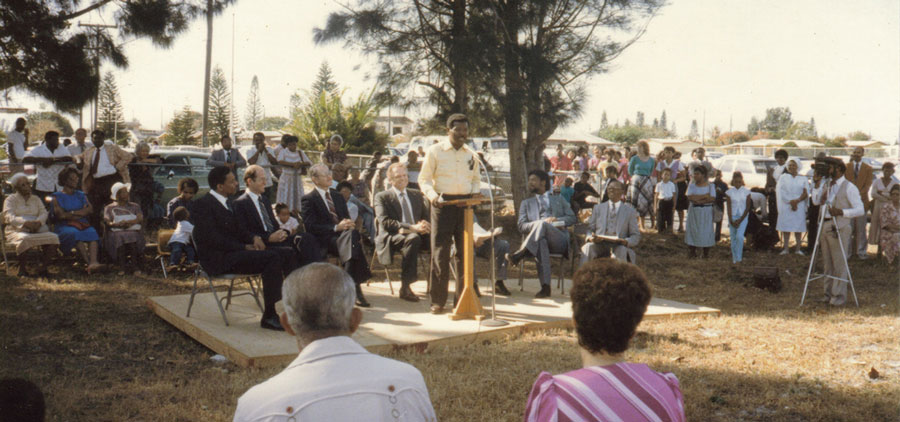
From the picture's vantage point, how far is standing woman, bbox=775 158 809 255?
38.9ft

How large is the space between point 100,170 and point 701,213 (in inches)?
346

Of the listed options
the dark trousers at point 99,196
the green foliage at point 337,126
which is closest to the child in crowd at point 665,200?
the dark trousers at point 99,196

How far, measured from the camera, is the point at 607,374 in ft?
6.96

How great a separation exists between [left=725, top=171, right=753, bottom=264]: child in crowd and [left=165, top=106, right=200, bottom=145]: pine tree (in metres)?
39.1

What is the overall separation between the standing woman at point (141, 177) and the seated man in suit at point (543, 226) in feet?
18.9

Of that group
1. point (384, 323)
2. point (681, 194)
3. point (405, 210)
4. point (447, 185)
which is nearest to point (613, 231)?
point (405, 210)

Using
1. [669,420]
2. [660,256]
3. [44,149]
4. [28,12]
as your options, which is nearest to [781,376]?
[669,420]

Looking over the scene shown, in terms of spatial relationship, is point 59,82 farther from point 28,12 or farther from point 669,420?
point 669,420

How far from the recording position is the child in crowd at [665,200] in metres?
13.8

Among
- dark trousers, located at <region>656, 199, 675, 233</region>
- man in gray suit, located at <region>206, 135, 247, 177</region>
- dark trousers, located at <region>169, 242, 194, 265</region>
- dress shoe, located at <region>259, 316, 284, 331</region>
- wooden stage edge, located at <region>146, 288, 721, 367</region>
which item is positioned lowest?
wooden stage edge, located at <region>146, 288, 721, 367</region>

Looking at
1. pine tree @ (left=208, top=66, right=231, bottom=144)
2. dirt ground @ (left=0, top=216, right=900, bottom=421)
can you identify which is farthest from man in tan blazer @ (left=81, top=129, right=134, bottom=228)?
pine tree @ (left=208, top=66, right=231, bottom=144)

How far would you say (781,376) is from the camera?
5.27 metres

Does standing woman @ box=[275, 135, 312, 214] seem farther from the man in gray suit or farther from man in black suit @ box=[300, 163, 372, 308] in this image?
man in black suit @ box=[300, 163, 372, 308]

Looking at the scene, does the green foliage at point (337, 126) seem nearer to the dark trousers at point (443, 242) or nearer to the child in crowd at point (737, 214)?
the child in crowd at point (737, 214)
